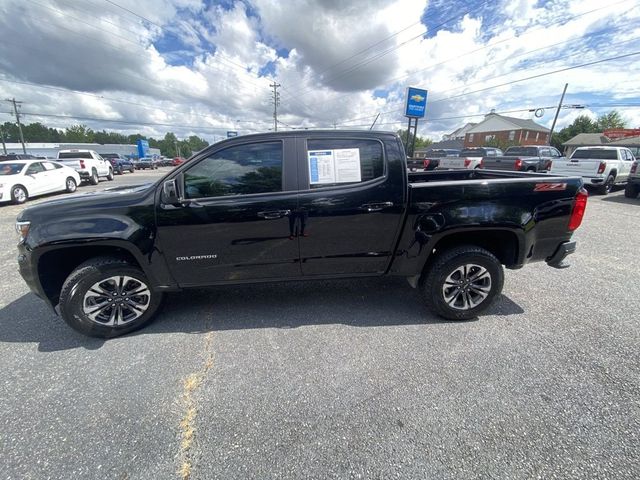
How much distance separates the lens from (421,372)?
236 cm

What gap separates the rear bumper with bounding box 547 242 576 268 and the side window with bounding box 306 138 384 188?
2.06m

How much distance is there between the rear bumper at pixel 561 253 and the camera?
3021 millimetres

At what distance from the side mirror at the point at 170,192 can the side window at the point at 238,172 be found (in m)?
0.12

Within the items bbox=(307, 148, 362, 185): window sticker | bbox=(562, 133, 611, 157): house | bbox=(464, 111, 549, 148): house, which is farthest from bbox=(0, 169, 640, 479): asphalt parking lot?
bbox=(464, 111, 549, 148): house

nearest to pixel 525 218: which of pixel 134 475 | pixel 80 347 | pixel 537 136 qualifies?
pixel 134 475

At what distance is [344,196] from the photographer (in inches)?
109

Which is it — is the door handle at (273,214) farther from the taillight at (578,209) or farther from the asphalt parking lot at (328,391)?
the taillight at (578,209)

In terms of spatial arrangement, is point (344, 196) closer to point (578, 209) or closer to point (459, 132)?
point (578, 209)

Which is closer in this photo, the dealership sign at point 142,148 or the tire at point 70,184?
the tire at point 70,184

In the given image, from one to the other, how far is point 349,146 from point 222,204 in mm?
1347

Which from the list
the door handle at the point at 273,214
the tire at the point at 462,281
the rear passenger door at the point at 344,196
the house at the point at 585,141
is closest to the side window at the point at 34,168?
the door handle at the point at 273,214

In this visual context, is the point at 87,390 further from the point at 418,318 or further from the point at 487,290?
the point at 487,290

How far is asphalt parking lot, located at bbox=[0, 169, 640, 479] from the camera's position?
170 cm

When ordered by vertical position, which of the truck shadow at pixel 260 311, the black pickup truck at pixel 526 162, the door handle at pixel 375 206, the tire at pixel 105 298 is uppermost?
the black pickup truck at pixel 526 162
